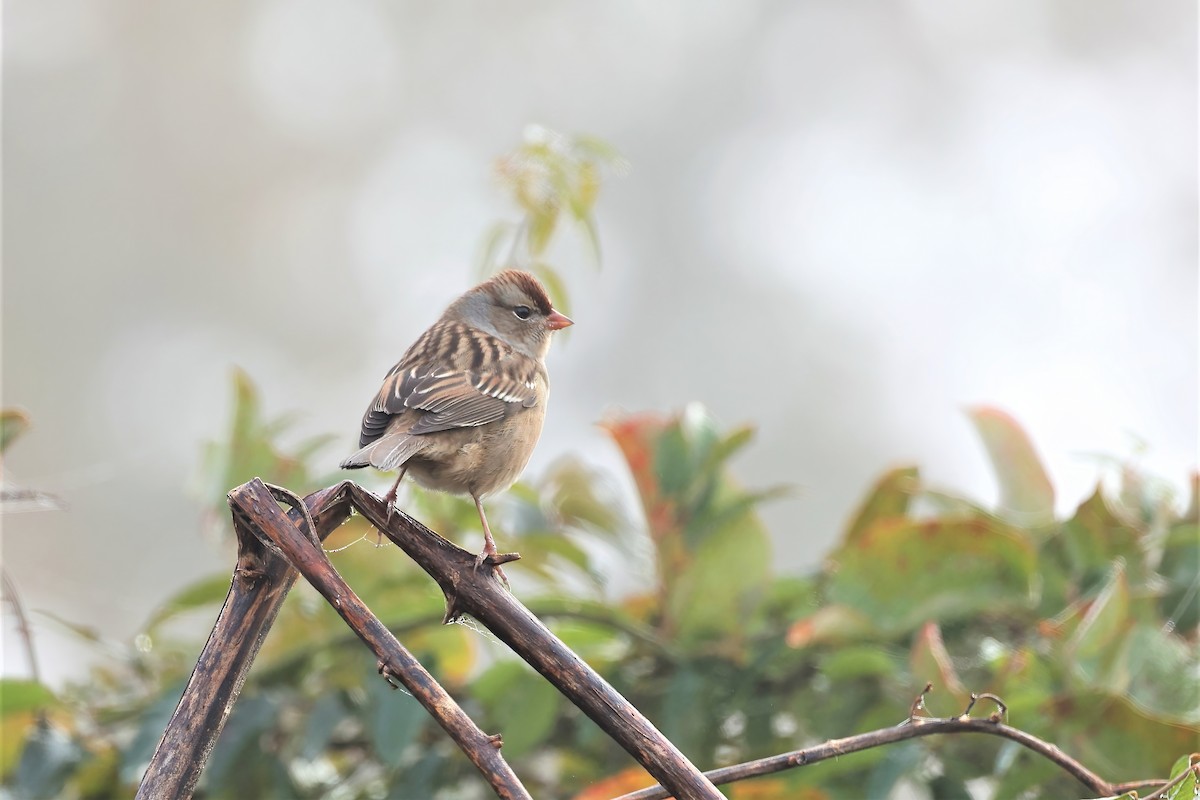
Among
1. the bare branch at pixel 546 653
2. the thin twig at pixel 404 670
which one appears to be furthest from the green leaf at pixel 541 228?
the thin twig at pixel 404 670

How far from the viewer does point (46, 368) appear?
6020 mm

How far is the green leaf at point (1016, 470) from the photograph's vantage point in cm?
218

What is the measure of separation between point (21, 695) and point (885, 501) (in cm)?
149

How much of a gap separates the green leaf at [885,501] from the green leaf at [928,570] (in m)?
0.19

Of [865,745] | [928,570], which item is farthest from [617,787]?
[865,745]

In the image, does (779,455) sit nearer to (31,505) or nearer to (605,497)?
(605,497)

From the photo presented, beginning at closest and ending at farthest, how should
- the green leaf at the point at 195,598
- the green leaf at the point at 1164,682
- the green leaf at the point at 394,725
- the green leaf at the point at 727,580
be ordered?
the green leaf at the point at 1164,682, the green leaf at the point at 394,725, the green leaf at the point at 727,580, the green leaf at the point at 195,598

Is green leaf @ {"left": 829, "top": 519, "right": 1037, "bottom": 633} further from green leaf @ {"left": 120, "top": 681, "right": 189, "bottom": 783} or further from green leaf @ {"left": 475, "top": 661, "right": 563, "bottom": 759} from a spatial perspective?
green leaf @ {"left": 120, "top": 681, "right": 189, "bottom": 783}

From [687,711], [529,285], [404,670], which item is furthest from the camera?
[529,285]

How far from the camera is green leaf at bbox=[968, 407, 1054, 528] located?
86.0 inches

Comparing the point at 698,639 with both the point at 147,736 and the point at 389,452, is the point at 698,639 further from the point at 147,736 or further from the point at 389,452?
the point at 147,736

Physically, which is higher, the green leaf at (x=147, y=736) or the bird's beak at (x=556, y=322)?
the bird's beak at (x=556, y=322)

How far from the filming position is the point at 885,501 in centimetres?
220

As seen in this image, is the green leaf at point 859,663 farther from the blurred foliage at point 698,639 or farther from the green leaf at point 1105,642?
the green leaf at point 1105,642
